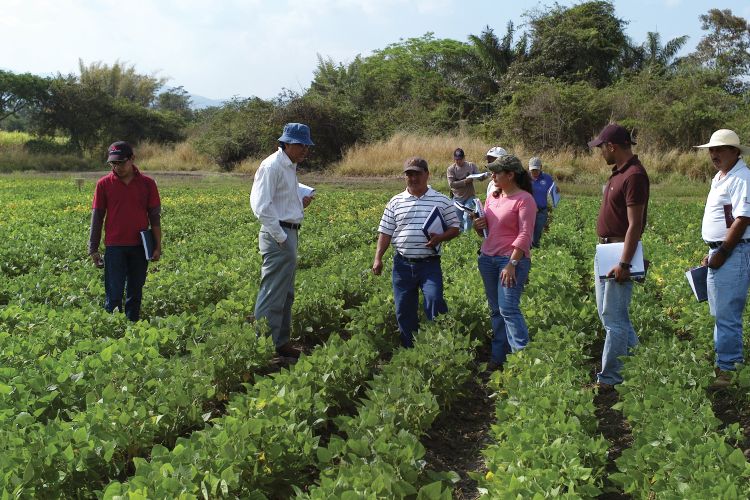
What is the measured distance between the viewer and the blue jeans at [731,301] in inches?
199

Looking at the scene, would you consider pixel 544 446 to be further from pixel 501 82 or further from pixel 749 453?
pixel 501 82

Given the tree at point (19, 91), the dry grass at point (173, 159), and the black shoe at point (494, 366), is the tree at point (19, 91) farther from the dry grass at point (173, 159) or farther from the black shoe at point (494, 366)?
the black shoe at point (494, 366)

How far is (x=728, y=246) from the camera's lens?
5016 mm

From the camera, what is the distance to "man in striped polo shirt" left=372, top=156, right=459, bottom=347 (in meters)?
5.96

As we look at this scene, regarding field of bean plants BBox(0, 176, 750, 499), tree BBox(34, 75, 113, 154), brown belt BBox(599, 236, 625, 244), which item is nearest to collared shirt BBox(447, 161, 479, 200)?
field of bean plants BBox(0, 176, 750, 499)

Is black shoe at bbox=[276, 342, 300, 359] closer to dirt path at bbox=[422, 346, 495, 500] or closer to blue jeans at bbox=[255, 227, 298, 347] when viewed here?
blue jeans at bbox=[255, 227, 298, 347]

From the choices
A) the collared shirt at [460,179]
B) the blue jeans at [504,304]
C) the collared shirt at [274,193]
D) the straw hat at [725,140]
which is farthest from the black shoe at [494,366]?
the collared shirt at [460,179]

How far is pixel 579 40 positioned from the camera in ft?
117

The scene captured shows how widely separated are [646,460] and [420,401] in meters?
1.35

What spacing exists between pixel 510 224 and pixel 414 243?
85 cm

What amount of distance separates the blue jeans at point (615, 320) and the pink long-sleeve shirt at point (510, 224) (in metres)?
0.66

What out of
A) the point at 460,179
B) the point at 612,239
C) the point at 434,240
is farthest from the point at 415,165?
the point at 460,179

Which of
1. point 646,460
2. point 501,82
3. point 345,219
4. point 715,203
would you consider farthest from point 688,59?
point 646,460

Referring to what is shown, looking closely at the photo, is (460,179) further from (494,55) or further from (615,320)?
(494,55)
